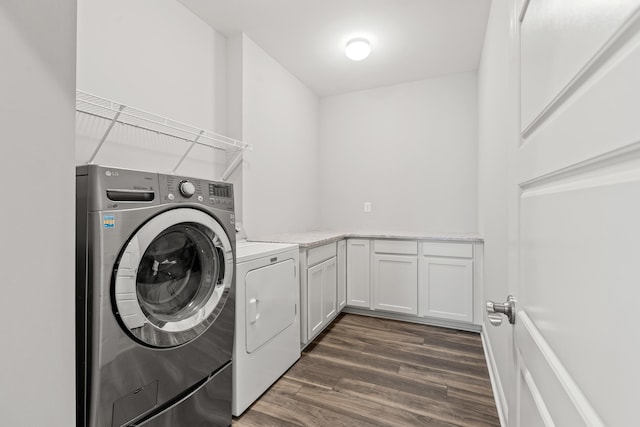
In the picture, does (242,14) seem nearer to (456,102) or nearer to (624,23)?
(456,102)

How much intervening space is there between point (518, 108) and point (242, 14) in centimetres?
218

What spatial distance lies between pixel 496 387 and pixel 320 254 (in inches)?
57.3

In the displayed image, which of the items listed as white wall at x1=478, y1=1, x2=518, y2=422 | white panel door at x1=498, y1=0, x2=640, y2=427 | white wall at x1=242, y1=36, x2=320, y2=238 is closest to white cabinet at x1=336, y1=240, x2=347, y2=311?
white wall at x1=242, y1=36, x2=320, y2=238

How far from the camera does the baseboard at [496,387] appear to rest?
1479 millimetres

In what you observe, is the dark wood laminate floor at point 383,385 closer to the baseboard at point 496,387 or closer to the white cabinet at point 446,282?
the baseboard at point 496,387

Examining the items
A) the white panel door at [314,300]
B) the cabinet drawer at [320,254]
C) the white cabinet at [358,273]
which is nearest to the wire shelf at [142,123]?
the cabinet drawer at [320,254]

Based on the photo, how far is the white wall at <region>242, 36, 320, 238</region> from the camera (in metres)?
2.53

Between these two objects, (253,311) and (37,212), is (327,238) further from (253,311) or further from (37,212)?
(37,212)

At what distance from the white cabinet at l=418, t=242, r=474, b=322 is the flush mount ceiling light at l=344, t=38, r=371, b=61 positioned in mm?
1788

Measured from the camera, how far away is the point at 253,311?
1.72 m

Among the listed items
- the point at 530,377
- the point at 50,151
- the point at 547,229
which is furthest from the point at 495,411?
the point at 50,151

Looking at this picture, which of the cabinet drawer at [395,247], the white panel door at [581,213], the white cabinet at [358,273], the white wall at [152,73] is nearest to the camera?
the white panel door at [581,213]

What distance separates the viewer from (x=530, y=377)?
0.60 meters

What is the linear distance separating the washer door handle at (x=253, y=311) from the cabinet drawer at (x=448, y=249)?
5.66ft
